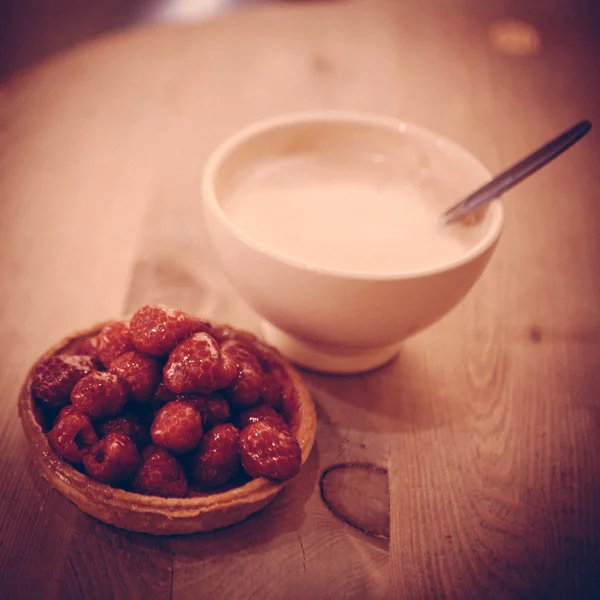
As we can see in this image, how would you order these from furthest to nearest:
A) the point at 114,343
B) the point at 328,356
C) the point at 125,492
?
the point at 328,356, the point at 114,343, the point at 125,492

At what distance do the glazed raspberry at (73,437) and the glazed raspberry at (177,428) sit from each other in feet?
0.20

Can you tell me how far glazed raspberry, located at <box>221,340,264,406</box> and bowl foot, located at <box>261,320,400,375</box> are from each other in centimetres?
13

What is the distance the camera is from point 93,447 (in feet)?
2.14

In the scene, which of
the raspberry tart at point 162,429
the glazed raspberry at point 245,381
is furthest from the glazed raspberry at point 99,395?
the glazed raspberry at point 245,381

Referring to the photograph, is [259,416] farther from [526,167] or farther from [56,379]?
[526,167]

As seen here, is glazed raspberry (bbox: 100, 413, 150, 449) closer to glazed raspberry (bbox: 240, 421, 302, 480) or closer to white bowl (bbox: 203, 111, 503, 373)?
glazed raspberry (bbox: 240, 421, 302, 480)

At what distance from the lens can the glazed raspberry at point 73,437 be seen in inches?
25.5

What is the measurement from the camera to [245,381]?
707mm

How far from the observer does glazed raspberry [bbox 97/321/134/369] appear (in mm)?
729

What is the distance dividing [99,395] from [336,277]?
10.8 inches

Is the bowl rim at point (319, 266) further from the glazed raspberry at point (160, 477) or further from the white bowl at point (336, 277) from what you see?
the glazed raspberry at point (160, 477)

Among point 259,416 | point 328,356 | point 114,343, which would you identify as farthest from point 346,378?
point 114,343

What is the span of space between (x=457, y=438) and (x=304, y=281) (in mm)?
288

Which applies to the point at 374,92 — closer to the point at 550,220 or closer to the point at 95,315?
the point at 550,220
